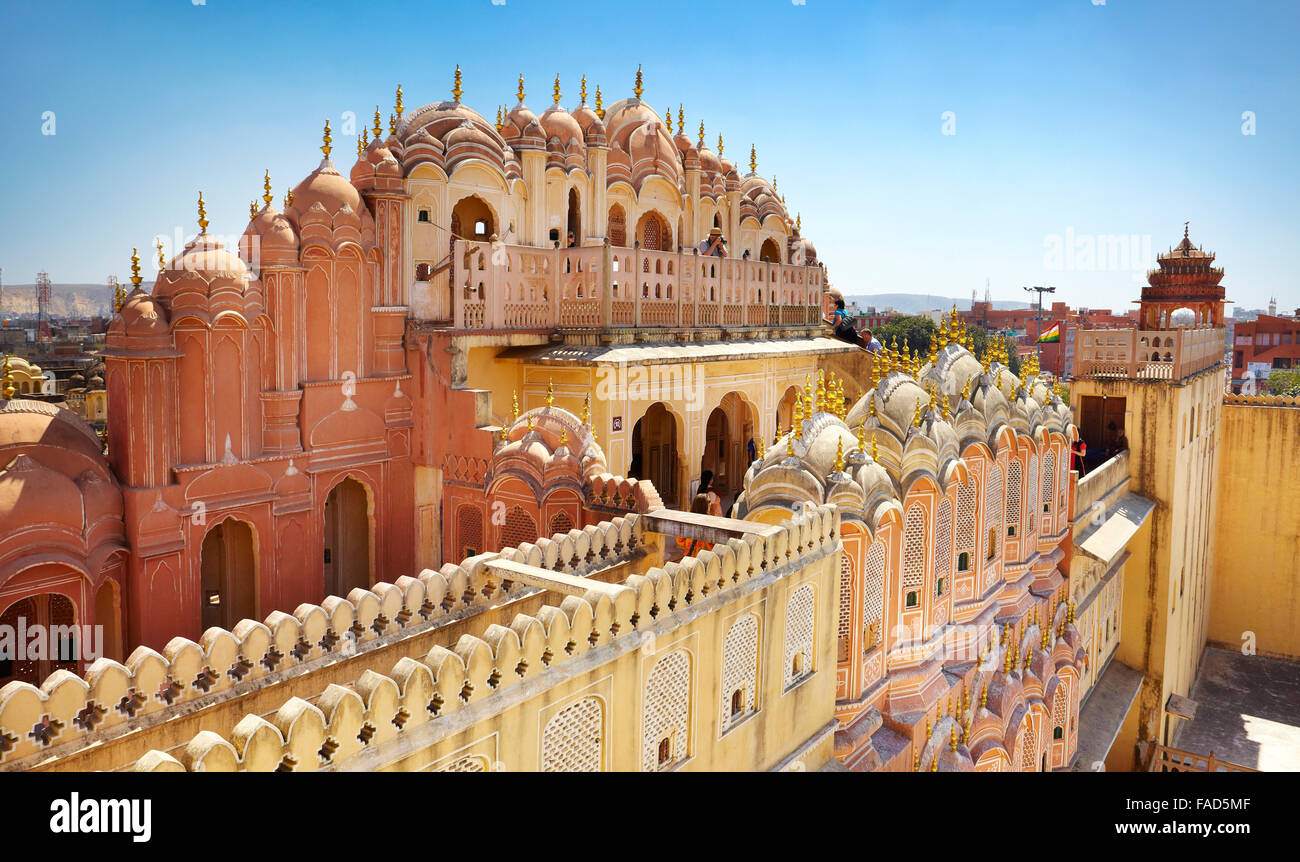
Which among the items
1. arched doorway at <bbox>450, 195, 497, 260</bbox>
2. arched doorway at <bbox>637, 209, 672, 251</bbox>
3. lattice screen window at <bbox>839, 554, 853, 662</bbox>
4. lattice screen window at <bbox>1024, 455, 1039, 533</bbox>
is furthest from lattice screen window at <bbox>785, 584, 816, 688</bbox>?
arched doorway at <bbox>637, 209, 672, 251</bbox>

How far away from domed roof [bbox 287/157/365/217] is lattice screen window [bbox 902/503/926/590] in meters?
8.74

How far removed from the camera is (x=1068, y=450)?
53.6 feet

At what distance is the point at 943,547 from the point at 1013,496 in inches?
133

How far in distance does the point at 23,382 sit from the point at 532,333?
45.0ft

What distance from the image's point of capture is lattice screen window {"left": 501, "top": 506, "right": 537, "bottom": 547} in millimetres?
11375

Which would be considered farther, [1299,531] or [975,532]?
[1299,531]

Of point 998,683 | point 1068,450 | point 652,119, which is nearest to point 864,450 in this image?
point 998,683

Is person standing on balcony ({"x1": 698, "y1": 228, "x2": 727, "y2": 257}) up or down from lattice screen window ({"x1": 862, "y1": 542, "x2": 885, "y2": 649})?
up

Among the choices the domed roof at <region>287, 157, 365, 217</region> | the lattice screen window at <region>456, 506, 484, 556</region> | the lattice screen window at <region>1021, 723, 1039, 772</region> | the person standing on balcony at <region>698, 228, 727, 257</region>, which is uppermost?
the person standing on balcony at <region>698, 228, 727, 257</region>

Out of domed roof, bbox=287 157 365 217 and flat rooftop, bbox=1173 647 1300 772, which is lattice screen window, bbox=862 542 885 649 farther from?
flat rooftop, bbox=1173 647 1300 772

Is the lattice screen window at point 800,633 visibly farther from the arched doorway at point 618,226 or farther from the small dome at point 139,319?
the arched doorway at point 618,226

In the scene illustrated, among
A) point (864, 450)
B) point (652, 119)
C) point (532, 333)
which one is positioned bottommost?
point (864, 450)

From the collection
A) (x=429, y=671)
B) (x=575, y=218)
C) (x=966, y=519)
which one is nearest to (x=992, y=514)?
(x=966, y=519)
